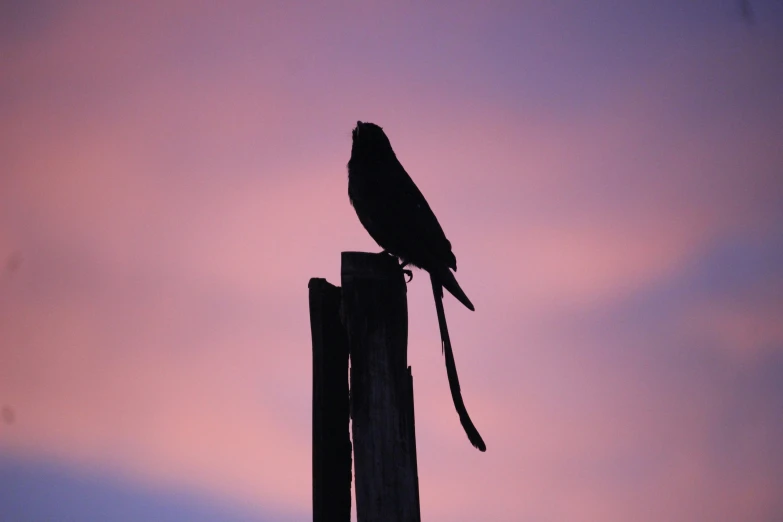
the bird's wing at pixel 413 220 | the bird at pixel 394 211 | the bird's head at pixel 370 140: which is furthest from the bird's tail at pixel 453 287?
the bird's head at pixel 370 140

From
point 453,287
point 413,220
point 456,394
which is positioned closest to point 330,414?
point 456,394

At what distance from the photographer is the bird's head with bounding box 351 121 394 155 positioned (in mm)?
6816

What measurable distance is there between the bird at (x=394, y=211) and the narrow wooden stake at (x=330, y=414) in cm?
112

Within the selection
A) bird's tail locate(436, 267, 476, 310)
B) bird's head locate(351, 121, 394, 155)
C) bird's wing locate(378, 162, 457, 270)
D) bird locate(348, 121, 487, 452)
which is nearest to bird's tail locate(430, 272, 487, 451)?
bird locate(348, 121, 487, 452)

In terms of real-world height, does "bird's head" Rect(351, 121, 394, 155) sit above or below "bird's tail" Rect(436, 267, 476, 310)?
above

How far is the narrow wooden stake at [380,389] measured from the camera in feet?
9.61

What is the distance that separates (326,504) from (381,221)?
9.86 feet

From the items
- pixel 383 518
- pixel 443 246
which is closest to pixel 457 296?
pixel 443 246

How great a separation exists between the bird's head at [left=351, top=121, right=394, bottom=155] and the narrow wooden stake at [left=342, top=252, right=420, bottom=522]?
140 inches

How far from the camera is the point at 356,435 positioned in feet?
9.97

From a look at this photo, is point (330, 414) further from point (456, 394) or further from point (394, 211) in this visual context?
point (394, 211)

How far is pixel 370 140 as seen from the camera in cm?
687

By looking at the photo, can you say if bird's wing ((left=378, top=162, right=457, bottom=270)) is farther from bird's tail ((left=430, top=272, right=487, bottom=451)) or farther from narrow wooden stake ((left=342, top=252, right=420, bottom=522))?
narrow wooden stake ((left=342, top=252, right=420, bottom=522))

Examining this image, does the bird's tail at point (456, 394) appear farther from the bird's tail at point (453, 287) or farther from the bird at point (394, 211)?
the bird's tail at point (453, 287)
